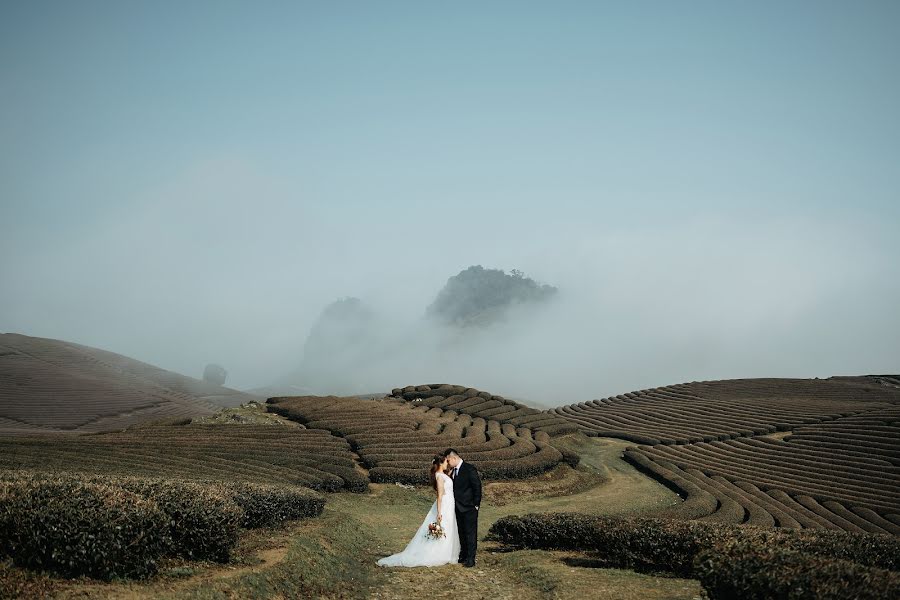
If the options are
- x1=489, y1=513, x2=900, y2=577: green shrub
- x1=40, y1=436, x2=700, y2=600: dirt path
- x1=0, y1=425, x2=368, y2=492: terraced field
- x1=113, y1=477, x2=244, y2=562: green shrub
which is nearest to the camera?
x1=40, y1=436, x2=700, y2=600: dirt path

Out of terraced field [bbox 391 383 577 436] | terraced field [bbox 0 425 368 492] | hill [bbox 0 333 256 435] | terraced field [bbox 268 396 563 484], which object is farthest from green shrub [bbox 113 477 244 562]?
hill [bbox 0 333 256 435]

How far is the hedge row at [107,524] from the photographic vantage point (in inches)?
400

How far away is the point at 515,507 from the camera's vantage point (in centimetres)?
2819

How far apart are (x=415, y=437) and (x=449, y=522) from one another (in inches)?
894

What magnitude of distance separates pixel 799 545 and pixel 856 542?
7.80ft

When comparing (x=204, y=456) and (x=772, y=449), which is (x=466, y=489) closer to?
(x=204, y=456)

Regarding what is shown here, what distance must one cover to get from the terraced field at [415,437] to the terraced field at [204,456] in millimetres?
1798

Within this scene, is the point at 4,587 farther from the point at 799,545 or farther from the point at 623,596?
the point at 799,545

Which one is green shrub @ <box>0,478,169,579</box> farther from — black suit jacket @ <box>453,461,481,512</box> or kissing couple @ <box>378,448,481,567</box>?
black suit jacket @ <box>453,461,481,512</box>

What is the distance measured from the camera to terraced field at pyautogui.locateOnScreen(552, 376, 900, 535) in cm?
2897

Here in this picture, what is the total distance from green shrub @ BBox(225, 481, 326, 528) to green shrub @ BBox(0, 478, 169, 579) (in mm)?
3729

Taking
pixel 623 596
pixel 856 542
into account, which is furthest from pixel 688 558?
pixel 856 542

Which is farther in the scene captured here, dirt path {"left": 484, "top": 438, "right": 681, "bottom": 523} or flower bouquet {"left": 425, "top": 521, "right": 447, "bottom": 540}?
dirt path {"left": 484, "top": 438, "right": 681, "bottom": 523}

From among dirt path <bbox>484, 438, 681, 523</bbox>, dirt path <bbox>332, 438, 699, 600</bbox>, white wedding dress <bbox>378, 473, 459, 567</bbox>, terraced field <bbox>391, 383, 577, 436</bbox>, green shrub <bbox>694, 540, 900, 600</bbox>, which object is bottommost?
dirt path <bbox>484, 438, 681, 523</bbox>
